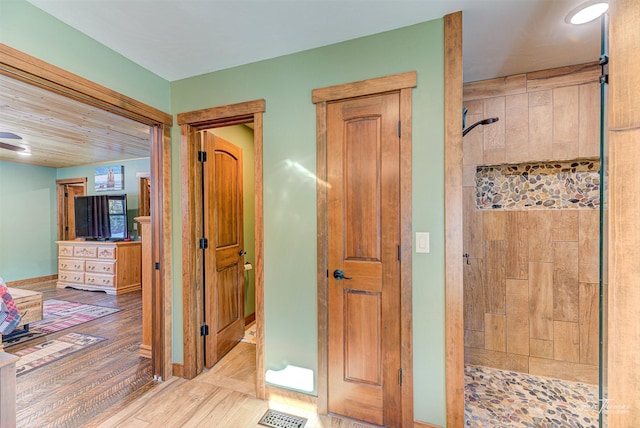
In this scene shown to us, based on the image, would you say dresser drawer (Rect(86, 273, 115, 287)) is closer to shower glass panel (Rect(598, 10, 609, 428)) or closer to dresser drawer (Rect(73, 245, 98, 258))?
dresser drawer (Rect(73, 245, 98, 258))

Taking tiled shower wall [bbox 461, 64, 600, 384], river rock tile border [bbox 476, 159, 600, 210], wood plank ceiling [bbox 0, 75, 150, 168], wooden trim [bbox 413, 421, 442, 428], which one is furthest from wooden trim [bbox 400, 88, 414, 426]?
wood plank ceiling [bbox 0, 75, 150, 168]

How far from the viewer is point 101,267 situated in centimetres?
503

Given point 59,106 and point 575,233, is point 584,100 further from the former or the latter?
point 59,106

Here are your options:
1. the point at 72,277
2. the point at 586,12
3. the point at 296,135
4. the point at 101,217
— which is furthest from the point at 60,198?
the point at 586,12

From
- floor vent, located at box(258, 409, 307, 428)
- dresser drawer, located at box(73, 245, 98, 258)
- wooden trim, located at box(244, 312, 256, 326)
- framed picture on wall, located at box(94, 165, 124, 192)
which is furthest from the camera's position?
framed picture on wall, located at box(94, 165, 124, 192)

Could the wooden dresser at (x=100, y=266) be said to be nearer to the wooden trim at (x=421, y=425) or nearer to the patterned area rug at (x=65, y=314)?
the patterned area rug at (x=65, y=314)

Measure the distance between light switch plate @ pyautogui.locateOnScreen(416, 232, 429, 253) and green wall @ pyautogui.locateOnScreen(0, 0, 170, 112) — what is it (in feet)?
7.52

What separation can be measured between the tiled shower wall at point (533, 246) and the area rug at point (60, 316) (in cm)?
463

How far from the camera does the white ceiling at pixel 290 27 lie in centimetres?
155

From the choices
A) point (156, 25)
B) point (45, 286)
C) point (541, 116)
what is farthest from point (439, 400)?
point (45, 286)

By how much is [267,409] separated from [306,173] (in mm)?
1698

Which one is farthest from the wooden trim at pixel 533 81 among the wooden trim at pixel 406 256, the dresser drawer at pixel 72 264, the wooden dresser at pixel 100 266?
the dresser drawer at pixel 72 264

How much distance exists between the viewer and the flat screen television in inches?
210

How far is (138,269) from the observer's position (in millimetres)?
5348
